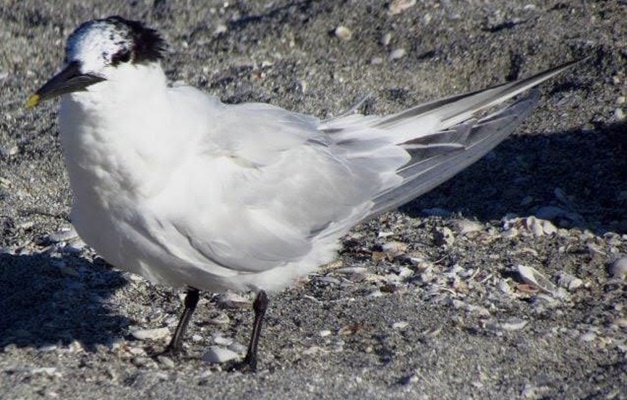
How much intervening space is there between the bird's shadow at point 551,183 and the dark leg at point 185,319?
1.31 metres

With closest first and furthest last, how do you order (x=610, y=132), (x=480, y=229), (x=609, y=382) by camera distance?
(x=609, y=382) < (x=480, y=229) < (x=610, y=132)

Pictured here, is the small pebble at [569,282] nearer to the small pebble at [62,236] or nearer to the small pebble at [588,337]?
the small pebble at [588,337]

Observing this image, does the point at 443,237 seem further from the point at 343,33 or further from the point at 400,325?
the point at 343,33

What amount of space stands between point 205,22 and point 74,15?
80cm

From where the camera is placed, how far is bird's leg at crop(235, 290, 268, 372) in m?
4.31

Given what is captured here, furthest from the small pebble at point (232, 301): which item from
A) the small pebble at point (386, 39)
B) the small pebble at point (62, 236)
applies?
the small pebble at point (386, 39)

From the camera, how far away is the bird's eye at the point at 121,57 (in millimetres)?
3828

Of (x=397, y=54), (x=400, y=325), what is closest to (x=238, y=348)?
(x=400, y=325)

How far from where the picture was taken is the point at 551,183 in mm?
5582

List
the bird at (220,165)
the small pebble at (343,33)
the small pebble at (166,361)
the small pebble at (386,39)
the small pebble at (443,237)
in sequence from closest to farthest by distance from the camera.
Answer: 1. the bird at (220,165)
2. the small pebble at (166,361)
3. the small pebble at (443,237)
4. the small pebble at (386,39)
5. the small pebble at (343,33)

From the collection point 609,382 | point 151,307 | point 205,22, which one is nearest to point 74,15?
point 205,22

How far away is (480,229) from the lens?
5.29 meters

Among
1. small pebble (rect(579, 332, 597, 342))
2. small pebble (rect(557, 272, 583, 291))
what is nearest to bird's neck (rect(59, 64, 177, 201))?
small pebble (rect(579, 332, 597, 342))

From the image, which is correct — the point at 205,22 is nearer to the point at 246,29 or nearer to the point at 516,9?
the point at 246,29
